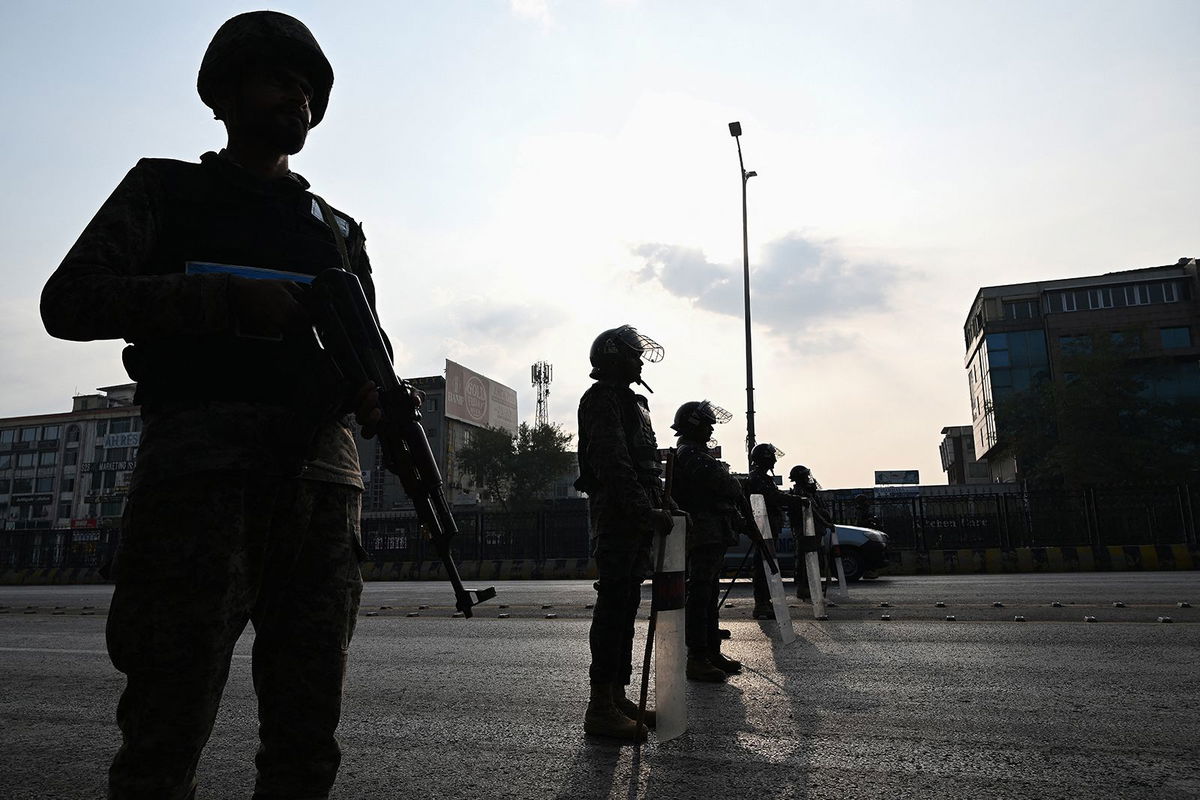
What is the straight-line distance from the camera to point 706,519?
6.04 meters

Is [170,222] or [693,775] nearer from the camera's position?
[170,222]

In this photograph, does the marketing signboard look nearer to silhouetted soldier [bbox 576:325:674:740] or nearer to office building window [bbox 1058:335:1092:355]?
office building window [bbox 1058:335:1092:355]

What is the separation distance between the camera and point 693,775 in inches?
124

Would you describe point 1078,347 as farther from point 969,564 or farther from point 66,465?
point 66,465

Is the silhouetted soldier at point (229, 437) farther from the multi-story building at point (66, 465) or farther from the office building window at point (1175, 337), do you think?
the multi-story building at point (66, 465)

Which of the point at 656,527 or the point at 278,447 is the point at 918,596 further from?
the point at 278,447

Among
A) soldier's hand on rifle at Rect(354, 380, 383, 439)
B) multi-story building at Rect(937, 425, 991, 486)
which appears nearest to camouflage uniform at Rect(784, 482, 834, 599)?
soldier's hand on rifle at Rect(354, 380, 383, 439)

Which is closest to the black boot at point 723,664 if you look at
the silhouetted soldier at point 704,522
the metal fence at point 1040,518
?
the silhouetted soldier at point 704,522

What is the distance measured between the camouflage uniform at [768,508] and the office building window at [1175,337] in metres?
55.2

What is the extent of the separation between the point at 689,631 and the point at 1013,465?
65.7 meters

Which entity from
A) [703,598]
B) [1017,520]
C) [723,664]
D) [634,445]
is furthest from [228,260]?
[1017,520]

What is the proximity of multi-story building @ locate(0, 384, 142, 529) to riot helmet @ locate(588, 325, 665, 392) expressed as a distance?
3376 inches

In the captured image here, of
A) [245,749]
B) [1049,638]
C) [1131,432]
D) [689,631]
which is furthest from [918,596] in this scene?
[1131,432]

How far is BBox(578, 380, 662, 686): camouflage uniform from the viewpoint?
4.03m
